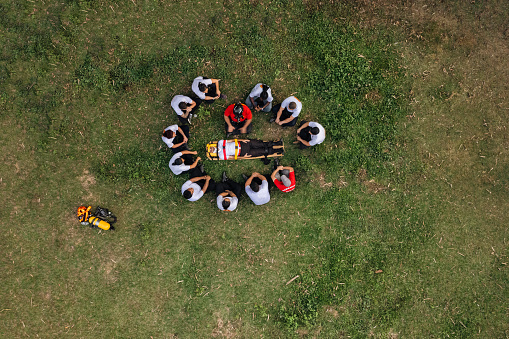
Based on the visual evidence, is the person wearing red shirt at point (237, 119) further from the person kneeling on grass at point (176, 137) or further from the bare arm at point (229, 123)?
the person kneeling on grass at point (176, 137)

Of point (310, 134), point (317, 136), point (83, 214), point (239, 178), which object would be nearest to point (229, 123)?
point (239, 178)

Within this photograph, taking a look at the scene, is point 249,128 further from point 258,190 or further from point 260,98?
point 258,190

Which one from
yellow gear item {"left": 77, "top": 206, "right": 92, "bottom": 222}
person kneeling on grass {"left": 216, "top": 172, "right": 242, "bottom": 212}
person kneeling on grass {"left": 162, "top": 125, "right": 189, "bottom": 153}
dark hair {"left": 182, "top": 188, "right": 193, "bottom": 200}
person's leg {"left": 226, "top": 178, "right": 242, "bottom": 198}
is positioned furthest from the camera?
person's leg {"left": 226, "top": 178, "right": 242, "bottom": 198}

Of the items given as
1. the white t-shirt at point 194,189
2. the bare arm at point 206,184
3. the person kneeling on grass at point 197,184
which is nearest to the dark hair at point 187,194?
the person kneeling on grass at point 197,184

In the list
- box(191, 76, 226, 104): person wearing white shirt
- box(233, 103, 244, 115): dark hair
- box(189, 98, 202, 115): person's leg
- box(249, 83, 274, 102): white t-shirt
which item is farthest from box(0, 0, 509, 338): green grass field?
box(233, 103, 244, 115): dark hair

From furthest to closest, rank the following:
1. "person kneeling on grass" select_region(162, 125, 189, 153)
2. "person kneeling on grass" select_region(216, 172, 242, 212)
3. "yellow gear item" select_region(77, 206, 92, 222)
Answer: "yellow gear item" select_region(77, 206, 92, 222) → "person kneeling on grass" select_region(162, 125, 189, 153) → "person kneeling on grass" select_region(216, 172, 242, 212)

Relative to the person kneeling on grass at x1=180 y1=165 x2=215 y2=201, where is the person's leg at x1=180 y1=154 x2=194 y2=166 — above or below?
above

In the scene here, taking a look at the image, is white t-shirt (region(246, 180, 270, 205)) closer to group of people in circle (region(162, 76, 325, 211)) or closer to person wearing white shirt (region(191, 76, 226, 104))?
group of people in circle (region(162, 76, 325, 211))
